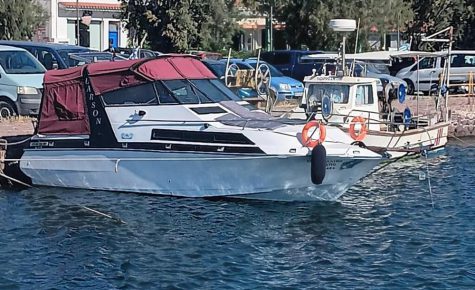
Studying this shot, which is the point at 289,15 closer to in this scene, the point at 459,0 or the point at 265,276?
the point at 459,0

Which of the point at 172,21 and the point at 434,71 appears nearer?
the point at 434,71

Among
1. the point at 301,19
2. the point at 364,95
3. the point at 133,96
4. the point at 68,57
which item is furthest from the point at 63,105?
the point at 301,19

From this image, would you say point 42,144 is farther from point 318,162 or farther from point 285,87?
point 285,87

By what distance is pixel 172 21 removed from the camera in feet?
138

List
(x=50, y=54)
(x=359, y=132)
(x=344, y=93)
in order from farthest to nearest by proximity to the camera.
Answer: (x=50, y=54), (x=344, y=93), (x=359, y=132)

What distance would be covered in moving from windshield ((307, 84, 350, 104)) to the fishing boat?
10.8ft

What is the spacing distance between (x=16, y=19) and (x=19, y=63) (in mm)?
19505

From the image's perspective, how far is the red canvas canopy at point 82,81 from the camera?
1741 cm

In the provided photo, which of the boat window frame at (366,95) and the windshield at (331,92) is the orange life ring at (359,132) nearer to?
the windshield at (331,92)

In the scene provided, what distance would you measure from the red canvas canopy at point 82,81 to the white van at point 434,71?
19.3 m

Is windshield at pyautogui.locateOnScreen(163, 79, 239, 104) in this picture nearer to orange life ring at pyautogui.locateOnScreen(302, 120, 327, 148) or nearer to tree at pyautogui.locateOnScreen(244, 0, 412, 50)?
orange life ring at pyautogui.locateOnScreen(302, 120, 327, 148)

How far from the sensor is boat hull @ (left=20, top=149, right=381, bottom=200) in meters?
16.4

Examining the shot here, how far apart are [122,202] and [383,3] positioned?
2989 centimetres

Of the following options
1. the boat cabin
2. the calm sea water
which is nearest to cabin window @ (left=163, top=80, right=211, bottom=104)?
the calm sea water
